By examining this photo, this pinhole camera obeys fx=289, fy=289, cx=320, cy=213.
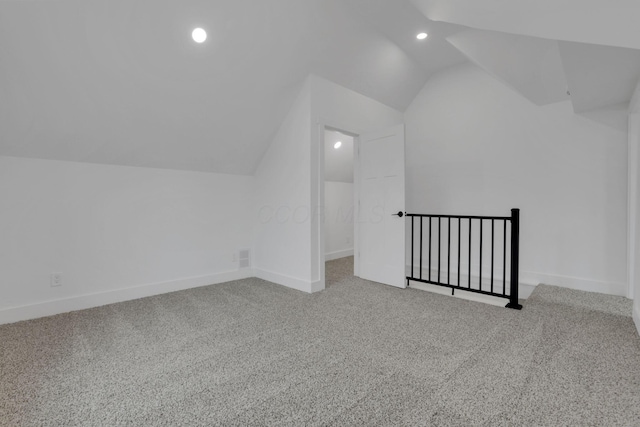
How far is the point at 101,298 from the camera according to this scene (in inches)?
104

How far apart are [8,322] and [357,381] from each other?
2.72 metres

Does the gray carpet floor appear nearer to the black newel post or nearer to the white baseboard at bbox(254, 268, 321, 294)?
the black newel post

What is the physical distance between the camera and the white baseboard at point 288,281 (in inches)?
118

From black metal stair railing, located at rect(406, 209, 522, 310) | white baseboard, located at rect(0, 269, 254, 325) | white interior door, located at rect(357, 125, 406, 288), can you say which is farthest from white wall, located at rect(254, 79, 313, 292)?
black metal stair railing, located at rect(406, 209, 522, 310)

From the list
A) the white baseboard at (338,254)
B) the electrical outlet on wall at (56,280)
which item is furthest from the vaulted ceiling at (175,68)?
the white baseboard at (338,254)

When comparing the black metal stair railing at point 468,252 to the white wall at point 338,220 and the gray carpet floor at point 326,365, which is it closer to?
the gray carpet floor at point 326,365

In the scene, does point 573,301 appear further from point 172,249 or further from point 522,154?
point 172,249

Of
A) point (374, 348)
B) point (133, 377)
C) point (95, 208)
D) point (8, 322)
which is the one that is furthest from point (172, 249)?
point (374, 348)

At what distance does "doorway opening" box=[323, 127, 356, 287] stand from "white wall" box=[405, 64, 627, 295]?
3.78 ft

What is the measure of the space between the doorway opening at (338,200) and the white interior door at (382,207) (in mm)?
924

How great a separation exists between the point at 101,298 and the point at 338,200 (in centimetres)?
376

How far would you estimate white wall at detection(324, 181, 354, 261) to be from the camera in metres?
5.13

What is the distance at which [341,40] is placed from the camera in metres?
2.87

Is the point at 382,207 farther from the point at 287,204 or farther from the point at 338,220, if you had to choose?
the point at 338,220
